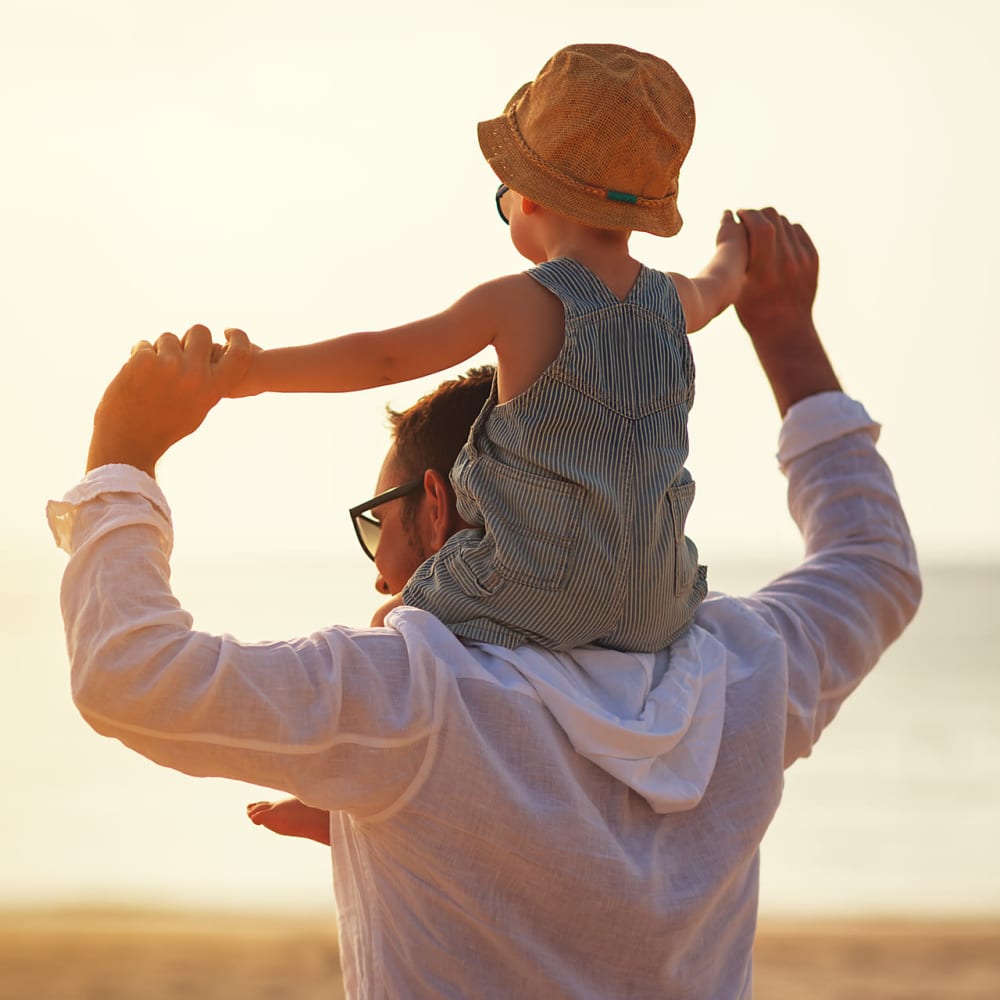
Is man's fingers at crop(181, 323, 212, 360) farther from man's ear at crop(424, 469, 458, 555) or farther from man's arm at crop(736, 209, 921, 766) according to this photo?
man's arm at crop(736, 209, 921, 766)

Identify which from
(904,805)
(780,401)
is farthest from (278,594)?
(780,401)

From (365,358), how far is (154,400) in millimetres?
285

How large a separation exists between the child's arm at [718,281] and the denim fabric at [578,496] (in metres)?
0.19

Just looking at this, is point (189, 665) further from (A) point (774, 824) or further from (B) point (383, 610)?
(A) point (774, 824)

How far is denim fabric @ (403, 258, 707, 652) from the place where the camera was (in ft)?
6.07

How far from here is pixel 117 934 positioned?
32.1ft

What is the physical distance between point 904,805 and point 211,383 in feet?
45.2

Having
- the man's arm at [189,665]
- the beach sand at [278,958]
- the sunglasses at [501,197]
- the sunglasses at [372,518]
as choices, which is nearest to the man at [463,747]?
the man's arm at [189,665]

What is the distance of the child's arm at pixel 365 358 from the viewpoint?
1824mm

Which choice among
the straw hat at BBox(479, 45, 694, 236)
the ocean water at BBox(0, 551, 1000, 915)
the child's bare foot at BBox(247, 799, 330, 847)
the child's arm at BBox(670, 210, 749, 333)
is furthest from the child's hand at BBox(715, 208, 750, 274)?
the ocean water at BBox(0, 551, 1000, 915)

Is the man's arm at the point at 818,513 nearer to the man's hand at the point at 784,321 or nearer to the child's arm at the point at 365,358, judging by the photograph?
the man's hand at the point at 784,321

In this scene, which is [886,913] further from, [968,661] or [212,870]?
[968,661]

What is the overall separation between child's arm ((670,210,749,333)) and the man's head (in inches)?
15.1

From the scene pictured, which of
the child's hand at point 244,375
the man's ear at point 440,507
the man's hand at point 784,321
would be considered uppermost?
the man's hand at point 784,321
